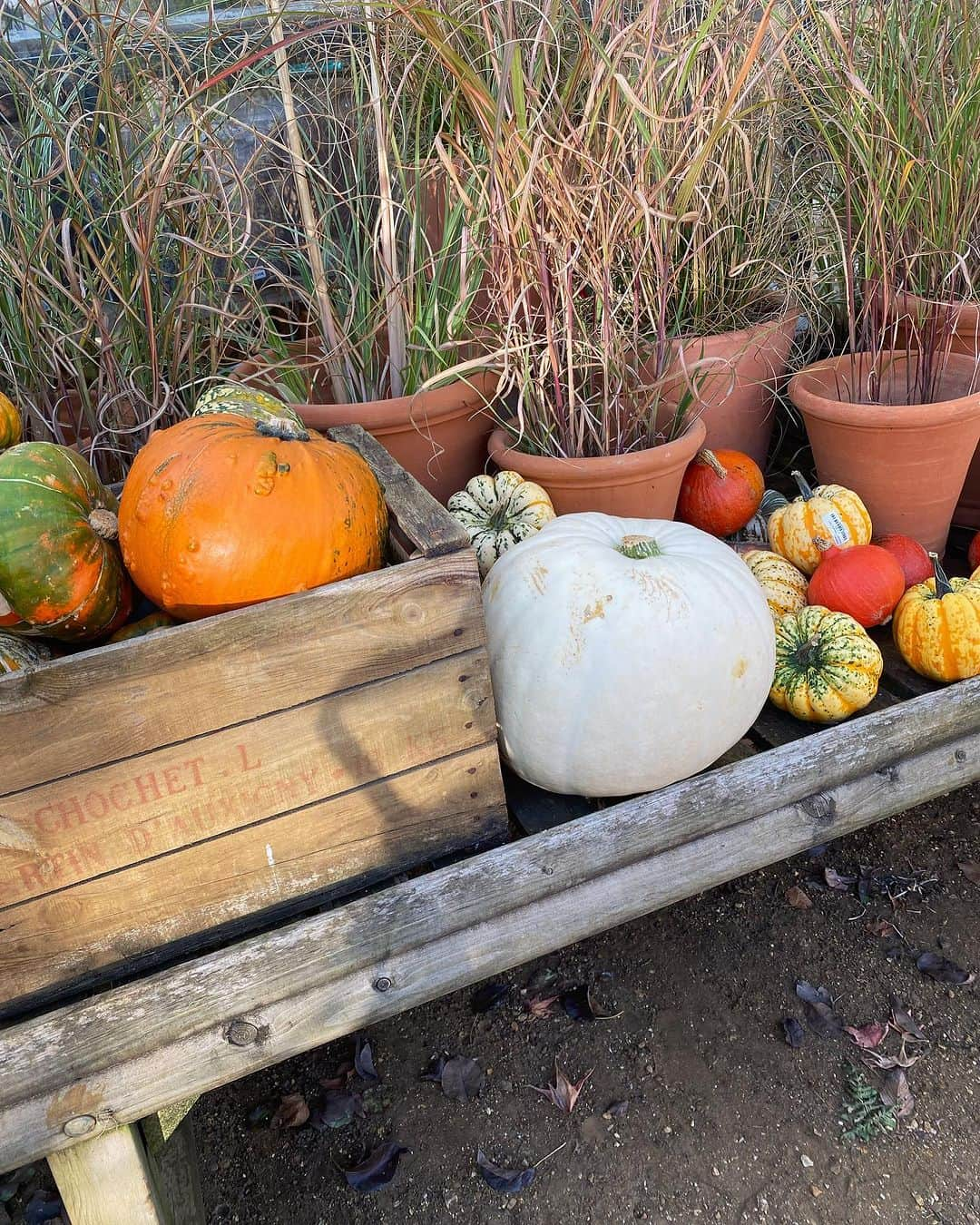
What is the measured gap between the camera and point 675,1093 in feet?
5.61

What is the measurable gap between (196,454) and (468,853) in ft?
2.48

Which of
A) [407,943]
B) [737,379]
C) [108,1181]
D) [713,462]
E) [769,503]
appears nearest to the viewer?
[108,1181]

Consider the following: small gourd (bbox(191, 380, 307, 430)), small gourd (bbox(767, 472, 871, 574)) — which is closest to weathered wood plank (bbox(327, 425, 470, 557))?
small gourd (bbox(191, 380, 307, 430))

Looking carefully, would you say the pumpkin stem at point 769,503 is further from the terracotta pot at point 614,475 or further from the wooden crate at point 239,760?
the wooden crate at point 239,760

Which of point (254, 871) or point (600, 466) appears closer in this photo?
point (254, 871)

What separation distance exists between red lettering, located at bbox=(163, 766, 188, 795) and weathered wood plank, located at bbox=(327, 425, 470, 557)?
1.43ft

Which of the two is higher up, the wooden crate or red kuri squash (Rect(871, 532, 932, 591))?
the wooden crate

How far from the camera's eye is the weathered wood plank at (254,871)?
1235mm

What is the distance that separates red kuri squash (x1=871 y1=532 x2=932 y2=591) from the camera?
2008 mm

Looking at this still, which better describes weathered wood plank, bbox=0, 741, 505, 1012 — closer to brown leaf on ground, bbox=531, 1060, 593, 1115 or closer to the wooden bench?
the wooden bench

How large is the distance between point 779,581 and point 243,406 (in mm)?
1172

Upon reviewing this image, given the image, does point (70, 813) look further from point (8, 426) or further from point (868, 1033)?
point (868, 1033)

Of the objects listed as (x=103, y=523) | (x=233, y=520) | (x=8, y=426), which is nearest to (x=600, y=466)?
(x=233, y=520)

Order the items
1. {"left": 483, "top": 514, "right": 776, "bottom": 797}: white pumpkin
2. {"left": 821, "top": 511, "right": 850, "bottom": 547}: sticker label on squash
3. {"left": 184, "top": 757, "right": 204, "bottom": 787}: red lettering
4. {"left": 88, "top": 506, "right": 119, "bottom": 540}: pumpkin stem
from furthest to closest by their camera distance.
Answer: {"left": 821, "top": 511, "right": 850, "bottom": 547}: sticker label on squash → {"left": 483, "top": 514, "right": 776, "bottom": 797}: white pumpkin → {"left": 88, "top": 506, "right": 119, "bottom": 540}: pumpkin stem → {"left": 184, "top": 757, "right": 204, "bottom": 787}: red lettering
